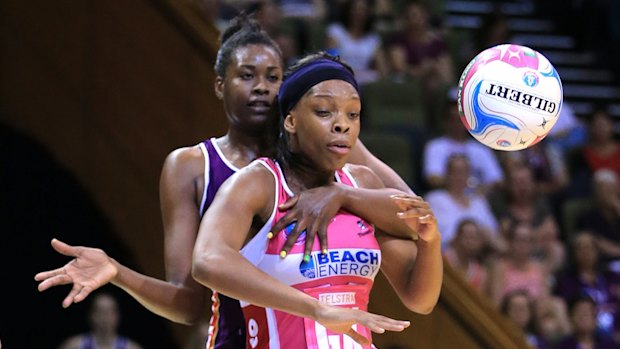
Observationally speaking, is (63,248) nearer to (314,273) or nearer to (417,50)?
(314,273)

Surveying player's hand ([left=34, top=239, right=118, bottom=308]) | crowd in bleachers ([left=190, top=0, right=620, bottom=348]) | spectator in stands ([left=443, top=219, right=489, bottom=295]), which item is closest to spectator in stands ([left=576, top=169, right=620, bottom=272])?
crowd in bleachers ([left=190, top=0, right=620, bottom=348])

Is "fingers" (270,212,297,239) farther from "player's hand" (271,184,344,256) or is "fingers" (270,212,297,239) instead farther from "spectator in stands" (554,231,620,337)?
"spectator in stands" (554,231,620,337)

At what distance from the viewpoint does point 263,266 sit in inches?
137

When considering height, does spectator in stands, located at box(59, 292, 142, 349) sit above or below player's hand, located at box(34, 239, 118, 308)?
above

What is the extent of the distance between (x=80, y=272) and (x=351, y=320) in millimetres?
984

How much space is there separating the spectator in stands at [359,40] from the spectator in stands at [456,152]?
103cm

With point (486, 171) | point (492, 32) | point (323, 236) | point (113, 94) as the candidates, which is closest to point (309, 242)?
point (323, 236)

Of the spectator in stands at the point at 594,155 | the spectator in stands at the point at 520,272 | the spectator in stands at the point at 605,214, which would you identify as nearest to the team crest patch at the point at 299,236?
the spectator in stands at the point at 520,272

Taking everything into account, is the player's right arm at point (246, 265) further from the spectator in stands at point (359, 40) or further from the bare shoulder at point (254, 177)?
the spectator in stands at point (359, 40)

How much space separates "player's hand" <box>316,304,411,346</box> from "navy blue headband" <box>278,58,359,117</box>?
748 millimetres

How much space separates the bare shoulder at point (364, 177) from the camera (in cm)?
390

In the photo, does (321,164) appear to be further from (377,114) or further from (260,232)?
(377,114)

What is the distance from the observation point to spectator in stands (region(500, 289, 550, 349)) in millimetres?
7609

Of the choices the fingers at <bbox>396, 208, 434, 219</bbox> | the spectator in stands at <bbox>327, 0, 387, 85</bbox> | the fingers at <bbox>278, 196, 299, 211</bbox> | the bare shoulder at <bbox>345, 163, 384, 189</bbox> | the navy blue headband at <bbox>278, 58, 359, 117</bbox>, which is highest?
the spectator in stands at <bbox>327, 0, 387, 85</bbox>
